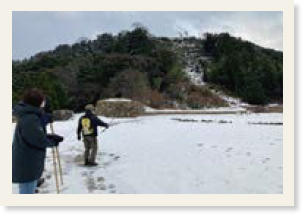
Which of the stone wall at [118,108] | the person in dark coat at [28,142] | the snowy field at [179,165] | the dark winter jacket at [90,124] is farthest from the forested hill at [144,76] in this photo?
the person in dark coat at [28,142]

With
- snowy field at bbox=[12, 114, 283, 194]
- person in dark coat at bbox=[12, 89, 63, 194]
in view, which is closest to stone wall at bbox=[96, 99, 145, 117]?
snowy field at bbox=[12, 114, 283, 194]

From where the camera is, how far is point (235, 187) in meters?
5.06

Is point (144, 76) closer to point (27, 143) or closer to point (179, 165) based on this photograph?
point (179, 165)

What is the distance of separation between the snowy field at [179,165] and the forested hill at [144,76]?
34.4 ft

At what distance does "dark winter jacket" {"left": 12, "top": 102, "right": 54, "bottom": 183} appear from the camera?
11.4 feet

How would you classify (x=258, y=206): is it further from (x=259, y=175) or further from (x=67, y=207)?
(x=67, y=207)

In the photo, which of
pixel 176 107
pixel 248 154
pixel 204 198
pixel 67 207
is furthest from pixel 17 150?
pixel 176 107

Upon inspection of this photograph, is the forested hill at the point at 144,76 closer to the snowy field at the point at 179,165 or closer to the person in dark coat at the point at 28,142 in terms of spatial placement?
the snowy field at the point at 179,165

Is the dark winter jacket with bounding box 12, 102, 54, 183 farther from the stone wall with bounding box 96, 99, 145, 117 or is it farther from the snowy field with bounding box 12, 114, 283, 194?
the stone wall with bounding box 96, 99, 145, 117

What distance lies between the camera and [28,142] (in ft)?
11.5

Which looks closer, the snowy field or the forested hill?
the snowy field

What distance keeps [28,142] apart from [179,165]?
3568 mm

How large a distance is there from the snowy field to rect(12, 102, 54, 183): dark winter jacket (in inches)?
63.6

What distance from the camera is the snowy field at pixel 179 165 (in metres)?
5.16
